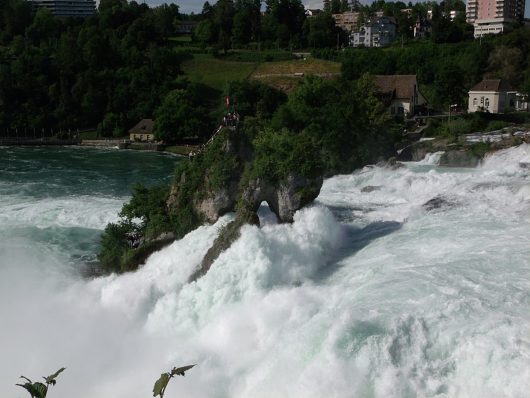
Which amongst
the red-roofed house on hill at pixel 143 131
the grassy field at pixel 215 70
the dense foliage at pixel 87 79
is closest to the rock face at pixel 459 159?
the red-roofed house on hill at pixel 143 131

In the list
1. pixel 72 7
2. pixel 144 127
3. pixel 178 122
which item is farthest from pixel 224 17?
pixel 72 7

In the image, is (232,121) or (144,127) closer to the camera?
(232,121)

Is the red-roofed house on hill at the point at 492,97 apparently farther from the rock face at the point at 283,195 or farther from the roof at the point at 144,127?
the rock face at the point at 283,195

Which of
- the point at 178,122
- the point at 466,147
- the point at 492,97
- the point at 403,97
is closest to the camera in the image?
the point at 466,147

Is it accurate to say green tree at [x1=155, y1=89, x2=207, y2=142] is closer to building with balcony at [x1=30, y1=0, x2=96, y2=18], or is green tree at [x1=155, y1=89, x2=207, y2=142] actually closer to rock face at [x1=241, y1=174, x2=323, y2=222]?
rock face at [x1=241, y1=174, x2=323, y2=222]

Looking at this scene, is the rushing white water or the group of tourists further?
the group of tourists

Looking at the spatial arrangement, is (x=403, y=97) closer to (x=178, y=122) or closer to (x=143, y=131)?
(x=178, y=122)

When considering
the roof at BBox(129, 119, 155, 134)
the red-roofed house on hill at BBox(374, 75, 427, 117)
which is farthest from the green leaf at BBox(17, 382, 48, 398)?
the roof at BBox(129, 119, 155, 134)
